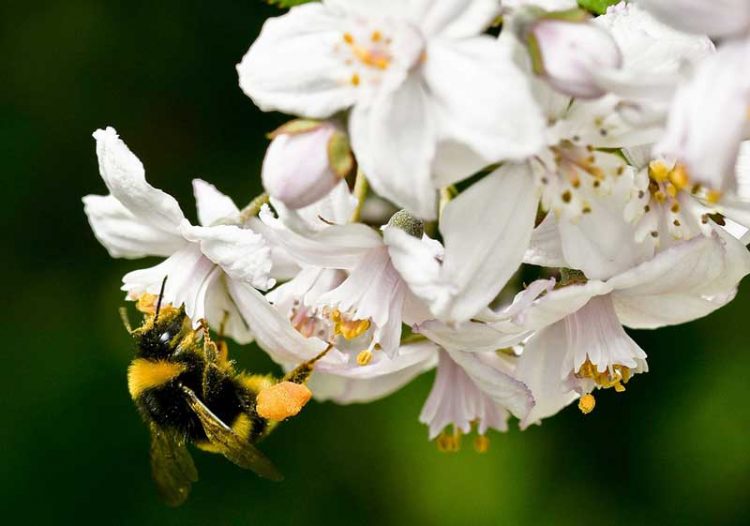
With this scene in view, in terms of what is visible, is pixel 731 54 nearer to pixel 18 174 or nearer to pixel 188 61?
pixel 188 61

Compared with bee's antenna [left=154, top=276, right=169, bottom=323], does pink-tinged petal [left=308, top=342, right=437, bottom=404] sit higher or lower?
lower

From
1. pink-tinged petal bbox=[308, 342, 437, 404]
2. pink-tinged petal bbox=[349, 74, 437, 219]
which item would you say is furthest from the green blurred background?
pink-tinged petal bbox=[349, 74, 437, 219]

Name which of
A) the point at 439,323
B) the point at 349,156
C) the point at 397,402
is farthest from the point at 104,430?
the point at 349,156

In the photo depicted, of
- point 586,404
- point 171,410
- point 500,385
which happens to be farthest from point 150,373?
point 586,404

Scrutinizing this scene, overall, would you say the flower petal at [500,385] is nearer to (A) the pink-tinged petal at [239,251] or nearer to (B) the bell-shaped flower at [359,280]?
(B) the bell-shaped flower at [359,280]

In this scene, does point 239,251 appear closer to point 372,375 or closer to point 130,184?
point 130,184

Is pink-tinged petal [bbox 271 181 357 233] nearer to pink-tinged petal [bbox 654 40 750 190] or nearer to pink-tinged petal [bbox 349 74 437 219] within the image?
pink-tinged petal [bbox 349 74 437 219]
